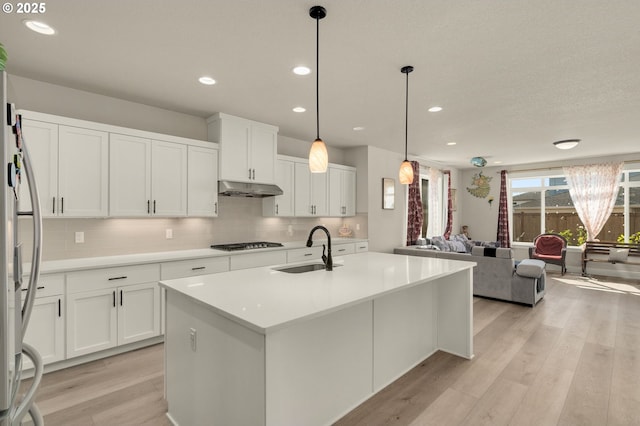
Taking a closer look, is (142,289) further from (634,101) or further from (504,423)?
(634,101)

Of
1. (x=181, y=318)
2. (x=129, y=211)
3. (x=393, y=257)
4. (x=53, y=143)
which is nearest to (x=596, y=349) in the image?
(x=393, y=257)

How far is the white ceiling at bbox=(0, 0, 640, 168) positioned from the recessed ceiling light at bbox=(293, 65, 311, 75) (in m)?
0.10

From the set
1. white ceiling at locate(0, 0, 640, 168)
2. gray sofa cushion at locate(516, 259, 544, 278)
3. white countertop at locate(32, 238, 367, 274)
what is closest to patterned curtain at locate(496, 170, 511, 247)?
gray sofa cushion at locate(516, 259, 544, 278)

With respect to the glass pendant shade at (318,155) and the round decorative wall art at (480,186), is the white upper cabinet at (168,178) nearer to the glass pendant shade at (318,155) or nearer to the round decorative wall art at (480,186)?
the glass pendant shade at (318,155)

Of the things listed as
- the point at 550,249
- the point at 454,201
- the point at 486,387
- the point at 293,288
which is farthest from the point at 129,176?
the point at 550,249

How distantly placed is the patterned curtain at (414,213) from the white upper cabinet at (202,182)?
171 inches

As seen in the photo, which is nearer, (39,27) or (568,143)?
(39,27)

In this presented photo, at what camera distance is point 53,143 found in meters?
2.95

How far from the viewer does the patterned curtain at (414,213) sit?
7.03m

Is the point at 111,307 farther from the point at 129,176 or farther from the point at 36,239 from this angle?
the point at 36,239

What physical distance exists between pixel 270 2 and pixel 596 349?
424cm

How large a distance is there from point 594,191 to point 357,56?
24.0 feet

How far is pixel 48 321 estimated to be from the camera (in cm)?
274

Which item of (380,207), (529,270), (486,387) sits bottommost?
(486,387)
